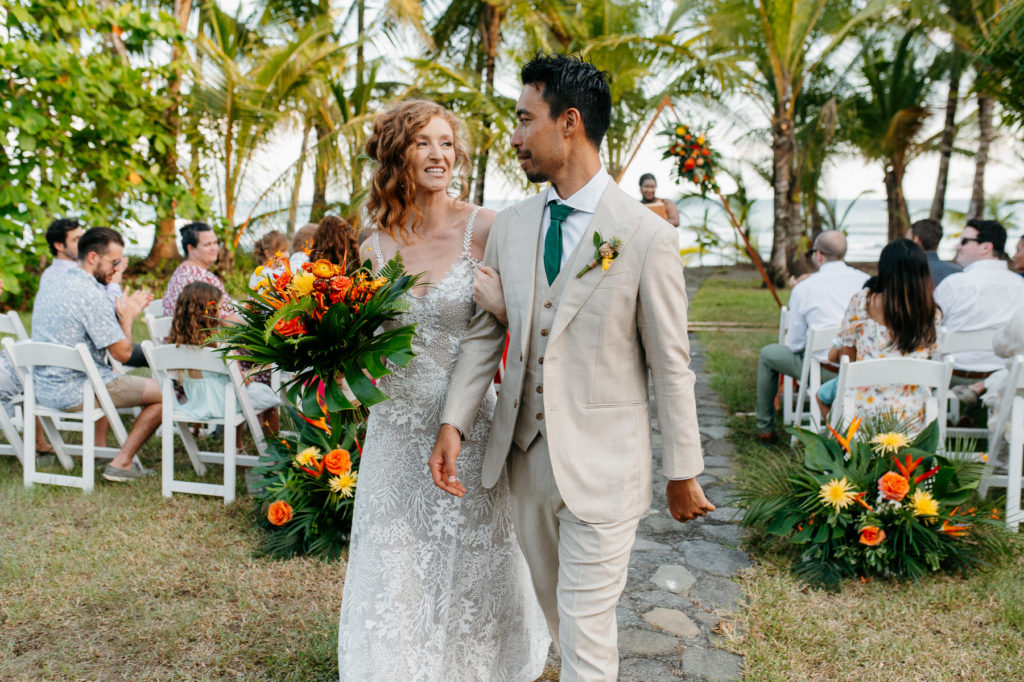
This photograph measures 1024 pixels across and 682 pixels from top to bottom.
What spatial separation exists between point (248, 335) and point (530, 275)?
88 cm

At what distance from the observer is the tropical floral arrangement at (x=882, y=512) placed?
13.2 ft

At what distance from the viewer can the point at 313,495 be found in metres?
4.45

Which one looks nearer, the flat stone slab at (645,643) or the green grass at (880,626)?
the green grass at (880,626)

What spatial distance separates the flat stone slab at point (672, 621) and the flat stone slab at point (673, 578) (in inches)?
9.1

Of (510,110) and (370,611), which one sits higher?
(510,110)

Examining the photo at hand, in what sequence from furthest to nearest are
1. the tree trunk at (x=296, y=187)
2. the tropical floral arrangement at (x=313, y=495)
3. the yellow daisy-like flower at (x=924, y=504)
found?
1. the tree trunk at (x=296, y=187)
2. the tropical floral arrangement at (x=313, y=495)
3. the yellow daisy-like flower at (x=924, y=504)

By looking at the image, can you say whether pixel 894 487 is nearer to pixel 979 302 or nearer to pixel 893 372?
pixel 893 372

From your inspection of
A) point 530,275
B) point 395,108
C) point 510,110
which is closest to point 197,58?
point 510,110

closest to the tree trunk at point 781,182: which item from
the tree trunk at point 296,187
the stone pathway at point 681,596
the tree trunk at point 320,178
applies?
the tree trunk at point 320,178

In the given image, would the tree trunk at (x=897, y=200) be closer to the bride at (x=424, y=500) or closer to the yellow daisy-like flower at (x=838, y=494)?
the yellow daisy-like flower at (x=838, y=494)

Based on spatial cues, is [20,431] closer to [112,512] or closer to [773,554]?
[112,512]

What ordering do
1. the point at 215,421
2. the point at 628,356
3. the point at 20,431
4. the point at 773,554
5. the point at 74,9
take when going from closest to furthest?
the point at 628,356 < the point at 773,554 < the point at 215,421 < the point at 20,431 < the point at 74,9

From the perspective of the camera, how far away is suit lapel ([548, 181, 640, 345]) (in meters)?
2.27

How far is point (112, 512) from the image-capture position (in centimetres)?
501
